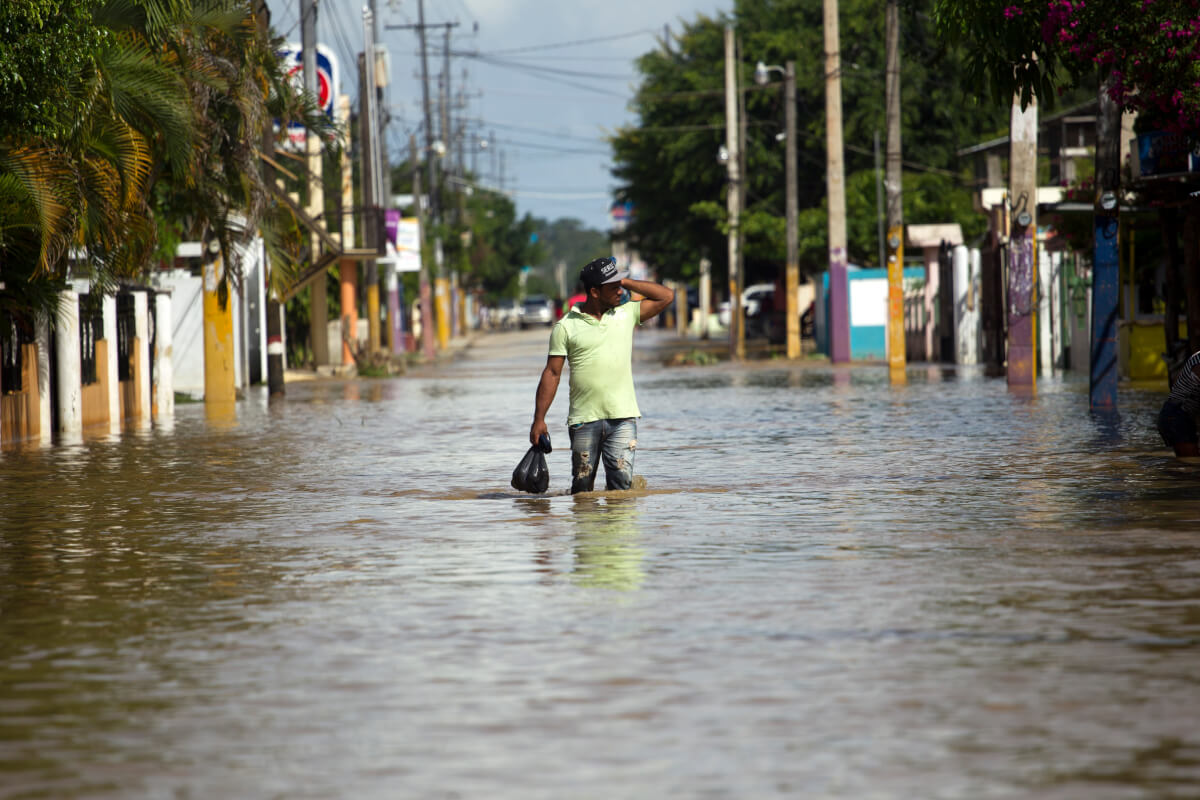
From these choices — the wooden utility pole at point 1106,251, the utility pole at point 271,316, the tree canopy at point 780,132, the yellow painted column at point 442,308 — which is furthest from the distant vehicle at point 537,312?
the wooden utility pole at point 1106,251

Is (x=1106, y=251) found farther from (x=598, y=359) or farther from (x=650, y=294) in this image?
(x=598, y=359)

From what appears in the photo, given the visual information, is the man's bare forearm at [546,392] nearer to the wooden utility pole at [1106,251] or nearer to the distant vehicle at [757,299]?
the wooden utility pole at [1106,251]

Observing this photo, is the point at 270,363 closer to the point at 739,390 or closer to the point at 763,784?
the point at 739,390

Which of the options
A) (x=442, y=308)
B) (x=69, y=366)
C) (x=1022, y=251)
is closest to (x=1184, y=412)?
(x=1022, y=251)

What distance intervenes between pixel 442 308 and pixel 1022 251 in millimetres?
58383

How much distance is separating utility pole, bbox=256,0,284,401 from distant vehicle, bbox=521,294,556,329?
73113 mm

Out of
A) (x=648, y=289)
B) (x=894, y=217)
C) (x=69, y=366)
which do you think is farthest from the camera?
(x=894, y=217)

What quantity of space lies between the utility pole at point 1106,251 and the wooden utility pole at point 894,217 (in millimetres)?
13704

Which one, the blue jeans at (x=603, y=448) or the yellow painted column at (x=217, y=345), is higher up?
the yellow painted column at (x=217, y=345)

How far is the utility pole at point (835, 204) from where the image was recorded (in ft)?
139

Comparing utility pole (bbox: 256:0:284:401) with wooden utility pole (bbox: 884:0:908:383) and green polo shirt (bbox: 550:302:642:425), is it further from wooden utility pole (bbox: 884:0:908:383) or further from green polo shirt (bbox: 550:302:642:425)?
green polo shirt (bbox: 550:302:642:425)

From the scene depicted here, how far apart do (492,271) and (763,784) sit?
121 m

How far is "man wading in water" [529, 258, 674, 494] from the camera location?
12336 millimetres

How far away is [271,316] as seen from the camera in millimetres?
35188
